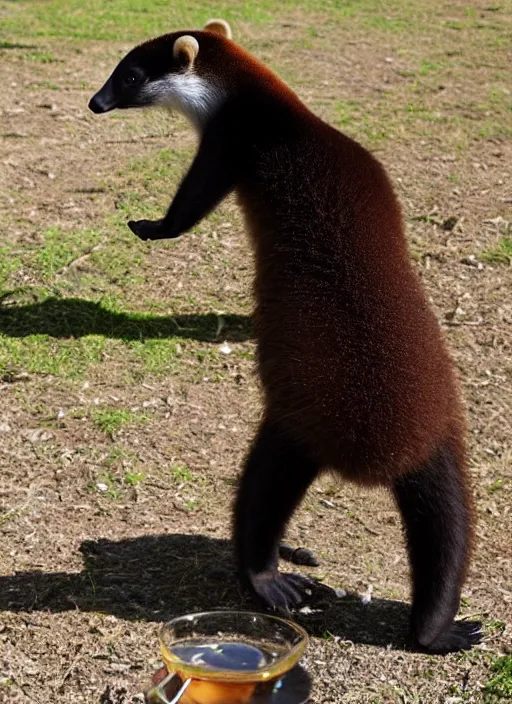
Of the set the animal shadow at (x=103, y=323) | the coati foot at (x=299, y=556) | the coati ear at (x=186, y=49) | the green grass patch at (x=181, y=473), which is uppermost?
the coati ear at (x=186, y=49)

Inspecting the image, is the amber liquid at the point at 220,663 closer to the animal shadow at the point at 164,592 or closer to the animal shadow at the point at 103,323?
the animal shadow at the point at 164,592

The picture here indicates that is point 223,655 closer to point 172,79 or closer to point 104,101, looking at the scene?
point 172,79

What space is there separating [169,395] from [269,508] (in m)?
2.16

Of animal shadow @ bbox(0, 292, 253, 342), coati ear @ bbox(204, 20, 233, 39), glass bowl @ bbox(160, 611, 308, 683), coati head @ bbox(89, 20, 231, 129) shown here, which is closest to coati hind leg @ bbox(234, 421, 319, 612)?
glass bowl @ bbox(160, 611, 308, 683)

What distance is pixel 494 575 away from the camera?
193 inches

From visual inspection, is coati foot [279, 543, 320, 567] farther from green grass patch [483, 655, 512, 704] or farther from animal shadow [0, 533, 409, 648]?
green grass patch [483, 655, 512, 704]

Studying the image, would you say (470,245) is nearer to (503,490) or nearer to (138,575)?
(503,490)

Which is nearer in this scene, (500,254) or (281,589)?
(281,589)

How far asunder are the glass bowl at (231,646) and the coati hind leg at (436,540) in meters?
0.61

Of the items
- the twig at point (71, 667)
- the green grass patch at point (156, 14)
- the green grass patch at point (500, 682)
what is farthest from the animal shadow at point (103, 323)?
the green grass patch at point (156, 14)

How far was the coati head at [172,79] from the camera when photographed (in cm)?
462

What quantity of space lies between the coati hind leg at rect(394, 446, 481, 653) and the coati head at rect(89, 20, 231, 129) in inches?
67.9

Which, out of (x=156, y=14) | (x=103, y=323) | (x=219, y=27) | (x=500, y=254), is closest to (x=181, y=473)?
(x=103, y=323)

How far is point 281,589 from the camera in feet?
14.6
